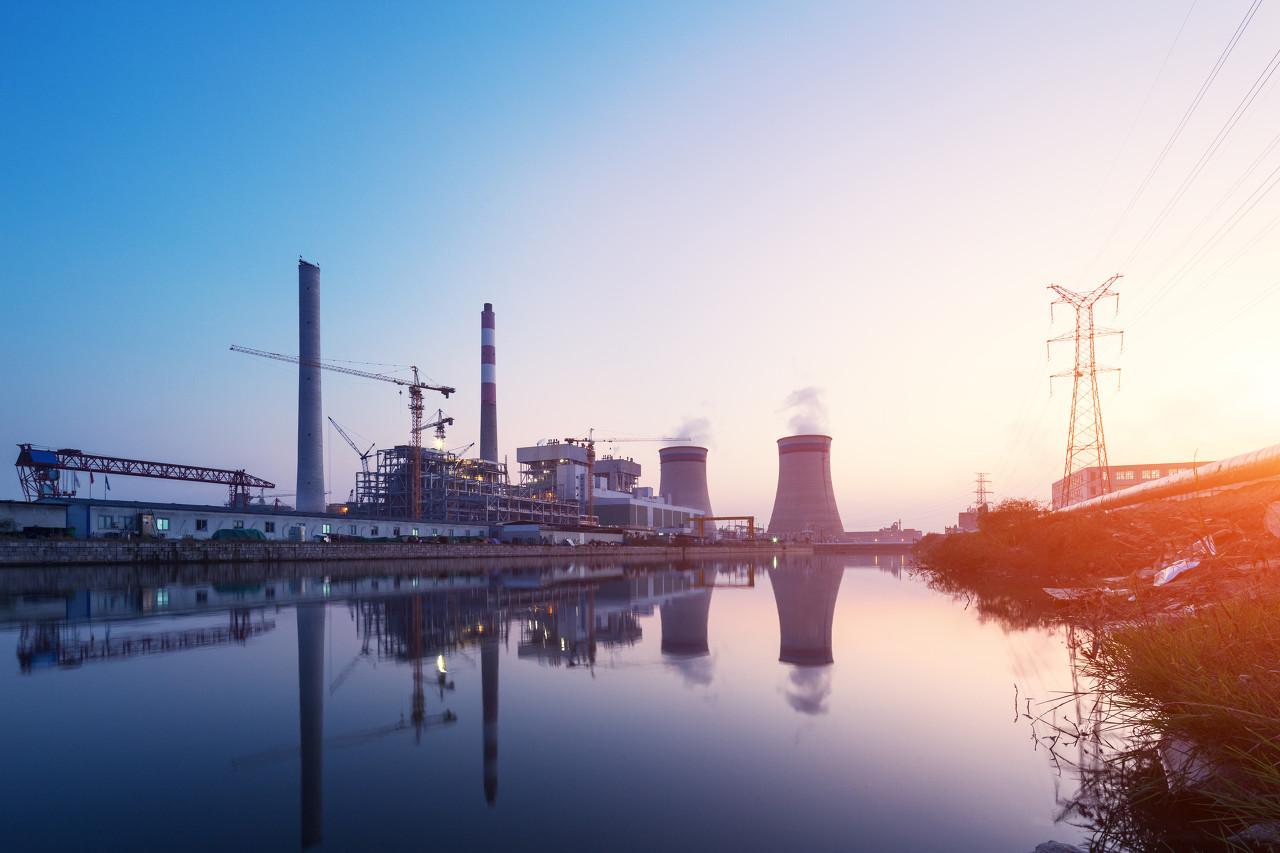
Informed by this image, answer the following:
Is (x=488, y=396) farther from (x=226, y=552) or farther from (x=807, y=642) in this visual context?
(x=807, y=642)

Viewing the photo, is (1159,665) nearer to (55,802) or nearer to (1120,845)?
(1120,845)

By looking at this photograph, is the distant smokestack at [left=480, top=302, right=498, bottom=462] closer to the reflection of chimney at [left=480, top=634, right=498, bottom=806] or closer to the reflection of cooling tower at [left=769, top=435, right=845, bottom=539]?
the reflection of cooling tower at [left=769, top=435, right=845, bottom=539]

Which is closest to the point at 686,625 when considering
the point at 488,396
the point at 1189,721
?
the point at 1189,721

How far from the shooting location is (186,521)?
3709 centimetres

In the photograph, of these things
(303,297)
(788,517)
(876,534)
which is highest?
(303,297)

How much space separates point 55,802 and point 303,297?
172 ft

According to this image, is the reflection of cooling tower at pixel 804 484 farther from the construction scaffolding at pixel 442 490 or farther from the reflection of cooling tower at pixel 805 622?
the reflection of cooling tower at pixel 805 622

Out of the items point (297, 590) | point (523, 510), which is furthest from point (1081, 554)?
point (523, 510)

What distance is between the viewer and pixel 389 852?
3.77 m

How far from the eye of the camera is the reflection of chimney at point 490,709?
4.93 meters

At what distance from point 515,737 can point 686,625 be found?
8840mm

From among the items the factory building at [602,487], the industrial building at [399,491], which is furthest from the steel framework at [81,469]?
the factory building at [602,487]

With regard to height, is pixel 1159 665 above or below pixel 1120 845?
above

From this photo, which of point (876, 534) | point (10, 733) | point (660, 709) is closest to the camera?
point (10, 733)
